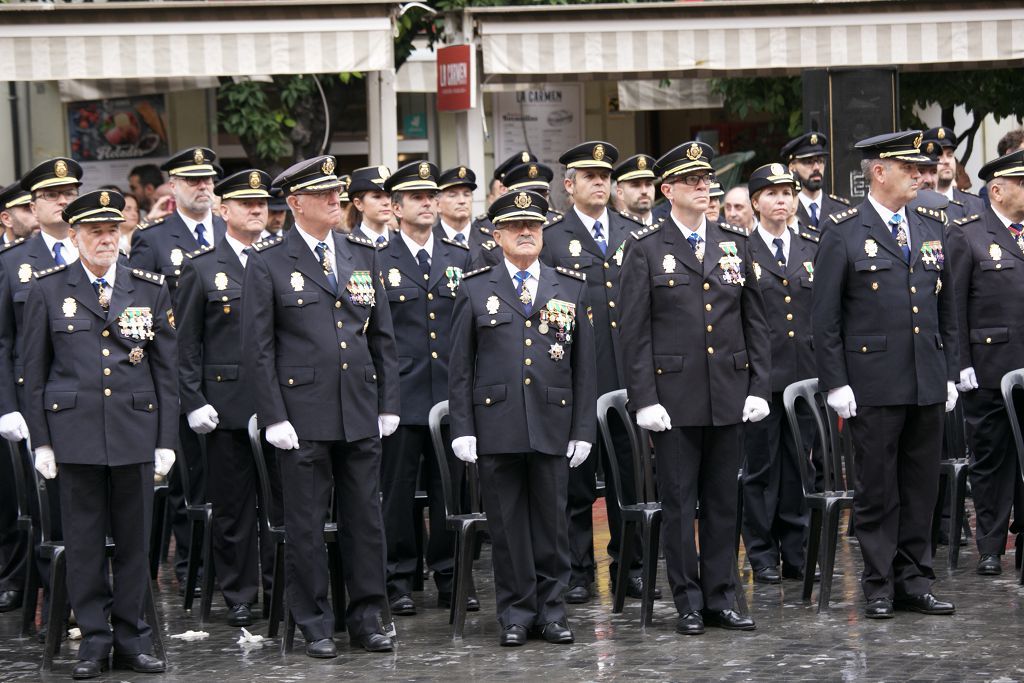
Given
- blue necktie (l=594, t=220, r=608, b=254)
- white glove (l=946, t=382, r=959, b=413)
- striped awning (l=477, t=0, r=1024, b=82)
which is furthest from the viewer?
striped awning (l=477, t=0, r=1024, b=82)

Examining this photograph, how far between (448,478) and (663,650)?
1404mm

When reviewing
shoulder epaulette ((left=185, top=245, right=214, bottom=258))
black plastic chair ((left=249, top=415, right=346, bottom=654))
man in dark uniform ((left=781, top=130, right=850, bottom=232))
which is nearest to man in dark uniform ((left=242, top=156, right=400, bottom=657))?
black plastic chair ((left=249, top=415, right=346, bottom=654))

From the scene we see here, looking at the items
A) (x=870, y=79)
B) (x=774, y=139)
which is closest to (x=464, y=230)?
(x=870, y=79)

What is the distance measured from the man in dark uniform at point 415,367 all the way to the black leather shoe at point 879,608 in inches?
78.8

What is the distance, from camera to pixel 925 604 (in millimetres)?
8617

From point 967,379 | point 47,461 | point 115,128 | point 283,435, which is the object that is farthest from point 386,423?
point 115,128

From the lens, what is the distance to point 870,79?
44.1 ft

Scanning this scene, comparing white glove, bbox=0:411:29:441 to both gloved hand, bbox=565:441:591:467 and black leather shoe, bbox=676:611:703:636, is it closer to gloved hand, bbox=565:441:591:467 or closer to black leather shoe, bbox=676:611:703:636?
gloved hand, bbox=565:441:591:467

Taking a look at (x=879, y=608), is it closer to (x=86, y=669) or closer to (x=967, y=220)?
(x=967, y=220)

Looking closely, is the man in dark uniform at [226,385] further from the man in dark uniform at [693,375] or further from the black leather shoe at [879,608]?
the black leather shoe at [879,608]

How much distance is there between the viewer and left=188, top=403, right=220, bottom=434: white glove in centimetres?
901

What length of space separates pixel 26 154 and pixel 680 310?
43.5 ft

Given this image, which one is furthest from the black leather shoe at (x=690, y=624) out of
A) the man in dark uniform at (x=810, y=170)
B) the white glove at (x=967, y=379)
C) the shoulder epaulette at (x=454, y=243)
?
the man in dark uniform at (x=810, y=170)

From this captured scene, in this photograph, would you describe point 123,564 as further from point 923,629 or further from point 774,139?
point 774,139
